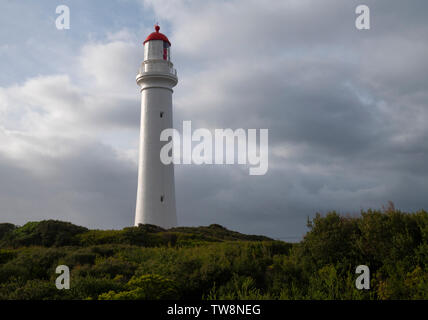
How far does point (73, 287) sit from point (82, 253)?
5347mm

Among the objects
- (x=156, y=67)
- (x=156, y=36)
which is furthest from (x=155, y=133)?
(x=156, y=36)

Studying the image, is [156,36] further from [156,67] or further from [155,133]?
[155,133]

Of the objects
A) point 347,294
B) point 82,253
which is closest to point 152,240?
point 82,253

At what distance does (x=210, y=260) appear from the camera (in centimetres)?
1119

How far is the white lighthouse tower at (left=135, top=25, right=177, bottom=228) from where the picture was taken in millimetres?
27844

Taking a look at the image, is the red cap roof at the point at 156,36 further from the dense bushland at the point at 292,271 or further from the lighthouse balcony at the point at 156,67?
the dense bushland at the point at 292,271

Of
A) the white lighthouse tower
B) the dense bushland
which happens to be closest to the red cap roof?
the white lighthouse tower

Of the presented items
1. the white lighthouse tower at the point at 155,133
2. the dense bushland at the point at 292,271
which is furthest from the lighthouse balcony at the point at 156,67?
the dense bushland at the point at 292,271

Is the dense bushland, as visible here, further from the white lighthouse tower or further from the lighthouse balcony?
the lighthouse balcony

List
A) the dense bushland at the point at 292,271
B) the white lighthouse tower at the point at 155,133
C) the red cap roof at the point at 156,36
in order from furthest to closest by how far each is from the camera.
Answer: the red cap roof at the point at 156,36
the white lighthouse tower at the point at 155,133
the dense bushland at the point at 292,271

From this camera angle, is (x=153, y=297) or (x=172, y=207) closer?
(x=153, y=297)

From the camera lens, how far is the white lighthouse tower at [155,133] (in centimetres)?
2784
